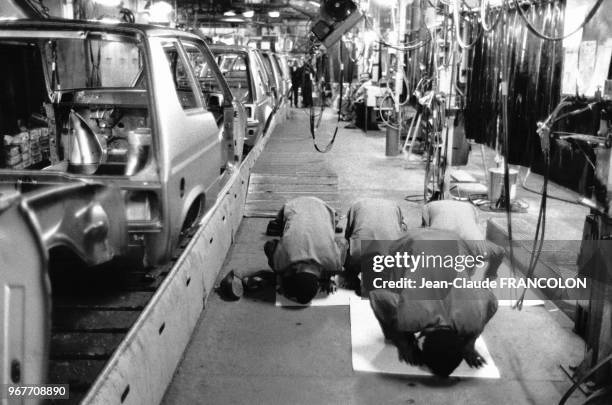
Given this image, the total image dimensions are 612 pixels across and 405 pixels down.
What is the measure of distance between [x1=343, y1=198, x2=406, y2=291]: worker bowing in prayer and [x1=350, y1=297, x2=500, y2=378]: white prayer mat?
22.0 inches

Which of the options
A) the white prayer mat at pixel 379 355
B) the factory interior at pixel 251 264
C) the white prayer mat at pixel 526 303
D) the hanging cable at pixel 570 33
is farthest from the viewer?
the white prayer mat at pixel 526 303

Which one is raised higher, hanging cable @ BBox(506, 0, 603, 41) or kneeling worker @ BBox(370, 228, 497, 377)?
hanging cable @ BBox(506, 0, 603, 41)

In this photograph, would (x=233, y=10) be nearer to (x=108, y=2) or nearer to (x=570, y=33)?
(x=108, y=2)

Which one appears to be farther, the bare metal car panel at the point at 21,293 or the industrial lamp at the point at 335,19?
the industrial lamp at the point at 335,19

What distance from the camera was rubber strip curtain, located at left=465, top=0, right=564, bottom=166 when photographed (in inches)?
244

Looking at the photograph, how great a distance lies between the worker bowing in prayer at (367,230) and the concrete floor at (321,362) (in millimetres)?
440

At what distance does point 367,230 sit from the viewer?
4.69 metres

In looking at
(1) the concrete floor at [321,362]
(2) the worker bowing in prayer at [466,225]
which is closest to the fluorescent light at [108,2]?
(1) the concrete floor at [321,362]

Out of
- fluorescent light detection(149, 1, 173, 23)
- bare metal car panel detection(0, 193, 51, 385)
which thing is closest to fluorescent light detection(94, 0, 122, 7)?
fluorescent light detection(149, 1, 173, 23)

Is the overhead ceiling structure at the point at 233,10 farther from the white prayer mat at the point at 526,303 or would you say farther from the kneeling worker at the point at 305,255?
the white prayer mat at the point at 526,303

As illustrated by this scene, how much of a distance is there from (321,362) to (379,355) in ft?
1.28

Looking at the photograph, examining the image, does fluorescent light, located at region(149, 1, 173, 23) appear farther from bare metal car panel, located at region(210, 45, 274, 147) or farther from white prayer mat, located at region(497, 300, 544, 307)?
white prayer mat, located at region(497, 300, 544, 307)

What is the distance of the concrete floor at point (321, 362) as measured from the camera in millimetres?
3342

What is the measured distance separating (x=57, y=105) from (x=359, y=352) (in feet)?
9.91
